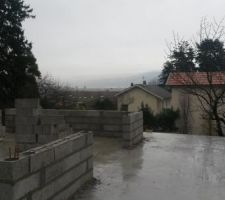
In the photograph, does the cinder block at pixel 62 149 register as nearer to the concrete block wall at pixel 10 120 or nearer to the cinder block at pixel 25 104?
the cinder block at pixel 25 104

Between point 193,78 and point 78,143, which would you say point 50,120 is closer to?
point 78,143

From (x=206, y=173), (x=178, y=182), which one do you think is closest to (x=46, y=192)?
(x=178, y=182)

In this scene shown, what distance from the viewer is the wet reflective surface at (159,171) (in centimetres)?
607

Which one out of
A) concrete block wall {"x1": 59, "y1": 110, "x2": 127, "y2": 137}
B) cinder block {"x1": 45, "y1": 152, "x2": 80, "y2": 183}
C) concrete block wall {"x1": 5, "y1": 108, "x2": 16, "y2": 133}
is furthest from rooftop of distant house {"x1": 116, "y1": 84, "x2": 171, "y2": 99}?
cinder block {"x1": 45, "y1": 152, "x2": 80, "y2": 183}

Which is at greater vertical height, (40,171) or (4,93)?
(4,93)

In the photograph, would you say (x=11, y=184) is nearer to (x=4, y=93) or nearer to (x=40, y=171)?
(x=40, y=171)

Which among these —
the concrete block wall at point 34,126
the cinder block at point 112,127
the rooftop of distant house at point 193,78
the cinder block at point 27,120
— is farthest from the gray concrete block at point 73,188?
the rooftop of distant house at point 193,78

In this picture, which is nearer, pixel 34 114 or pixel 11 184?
pixel 11 184

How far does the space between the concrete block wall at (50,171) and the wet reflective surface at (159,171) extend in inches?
11.6

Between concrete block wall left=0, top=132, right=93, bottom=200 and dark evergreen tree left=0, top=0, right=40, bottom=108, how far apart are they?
2153 cm

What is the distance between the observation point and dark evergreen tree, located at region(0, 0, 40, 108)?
89.9ft

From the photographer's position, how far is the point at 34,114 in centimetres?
1055

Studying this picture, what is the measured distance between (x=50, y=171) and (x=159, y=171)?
119 inches

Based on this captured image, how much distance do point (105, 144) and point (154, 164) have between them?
256 cm
